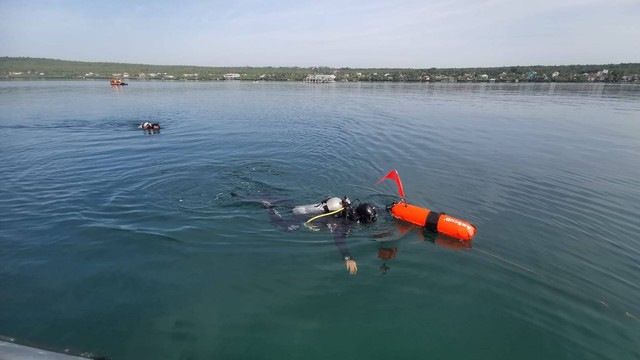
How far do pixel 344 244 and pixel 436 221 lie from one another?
2.59 meters

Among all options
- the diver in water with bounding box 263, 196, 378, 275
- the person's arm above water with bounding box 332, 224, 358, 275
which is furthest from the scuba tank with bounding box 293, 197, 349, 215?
the person's arm above water with bounding box 332, 224, 358, 275

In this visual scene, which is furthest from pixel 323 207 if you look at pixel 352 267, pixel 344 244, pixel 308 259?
pixel 352 267

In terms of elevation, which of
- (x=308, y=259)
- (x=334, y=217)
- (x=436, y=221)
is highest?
(x=436, y=221)

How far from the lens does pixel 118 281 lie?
715cm

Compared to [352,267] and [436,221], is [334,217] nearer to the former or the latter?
[352,267]

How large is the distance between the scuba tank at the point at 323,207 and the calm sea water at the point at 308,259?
0.75m

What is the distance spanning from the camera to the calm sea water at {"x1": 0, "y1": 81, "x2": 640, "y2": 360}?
226 inches

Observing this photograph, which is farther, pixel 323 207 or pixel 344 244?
pixel 323 207

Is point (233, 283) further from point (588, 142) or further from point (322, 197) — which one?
point (588, 142)

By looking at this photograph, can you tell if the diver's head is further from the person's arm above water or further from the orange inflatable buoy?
the orange inflatable buoy

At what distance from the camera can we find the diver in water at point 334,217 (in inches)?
360

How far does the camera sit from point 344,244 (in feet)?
27.4

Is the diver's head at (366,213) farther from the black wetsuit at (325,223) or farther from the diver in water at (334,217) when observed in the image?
the black wetsuit at (325,223)

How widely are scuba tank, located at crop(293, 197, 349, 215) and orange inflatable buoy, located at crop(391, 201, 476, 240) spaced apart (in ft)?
5.74
